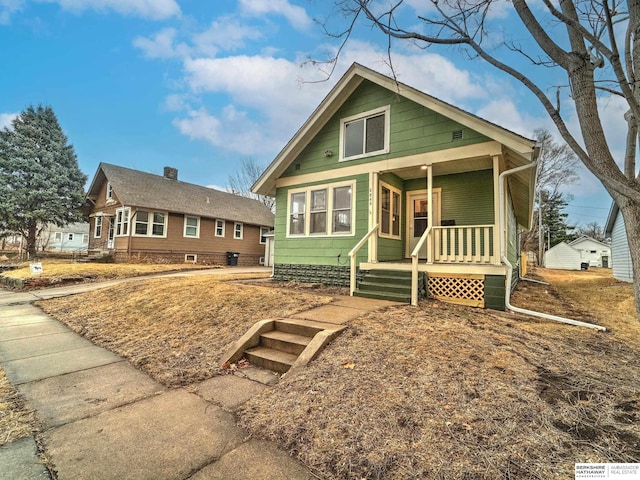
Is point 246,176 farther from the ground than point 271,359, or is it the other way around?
point 246,176

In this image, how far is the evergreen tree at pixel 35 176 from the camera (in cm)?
1862

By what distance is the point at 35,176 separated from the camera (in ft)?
62.7

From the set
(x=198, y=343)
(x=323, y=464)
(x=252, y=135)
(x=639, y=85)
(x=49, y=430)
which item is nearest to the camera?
(x=323, y=464)

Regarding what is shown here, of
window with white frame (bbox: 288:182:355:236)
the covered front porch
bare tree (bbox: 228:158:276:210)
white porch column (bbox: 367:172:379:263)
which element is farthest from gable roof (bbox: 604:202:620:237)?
bare tree (bbox: 228:158:276:210)

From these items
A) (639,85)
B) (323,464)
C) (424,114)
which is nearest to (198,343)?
(323,464)

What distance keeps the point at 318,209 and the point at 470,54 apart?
5.88m

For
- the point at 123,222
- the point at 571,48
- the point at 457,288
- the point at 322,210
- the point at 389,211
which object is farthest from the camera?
the point at 123,222

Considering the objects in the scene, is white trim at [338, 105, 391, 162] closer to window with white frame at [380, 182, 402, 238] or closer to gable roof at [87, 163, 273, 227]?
window with white frame at [380, 182, 402, 238]

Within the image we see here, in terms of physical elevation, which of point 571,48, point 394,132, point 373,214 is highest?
point 394,132

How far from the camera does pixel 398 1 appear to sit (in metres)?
4.20

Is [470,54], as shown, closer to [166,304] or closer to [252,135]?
[166,304]

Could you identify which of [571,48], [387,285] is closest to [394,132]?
[387,285]

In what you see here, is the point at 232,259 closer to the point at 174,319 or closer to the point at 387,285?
the point at 174,319

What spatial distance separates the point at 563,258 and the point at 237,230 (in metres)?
38.7
